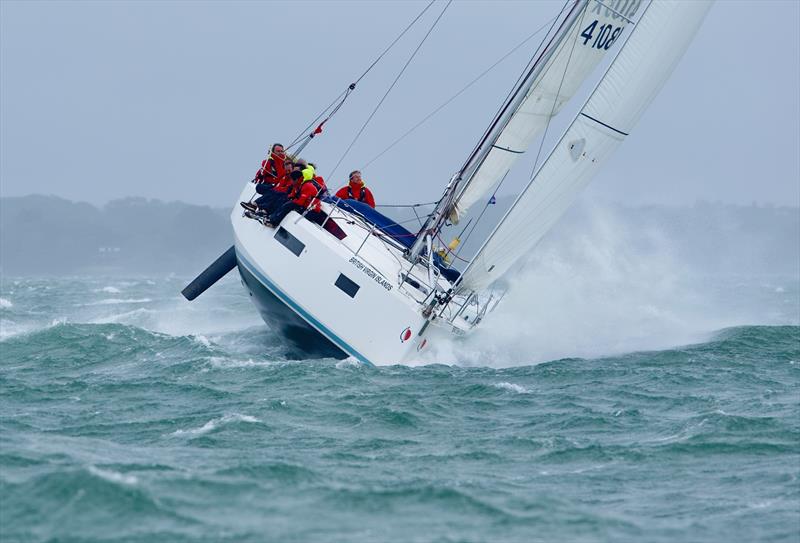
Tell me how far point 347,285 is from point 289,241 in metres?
1.23

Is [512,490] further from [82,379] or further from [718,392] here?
[82,379]

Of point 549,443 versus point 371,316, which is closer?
point 549,443

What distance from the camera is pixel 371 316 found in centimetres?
1473

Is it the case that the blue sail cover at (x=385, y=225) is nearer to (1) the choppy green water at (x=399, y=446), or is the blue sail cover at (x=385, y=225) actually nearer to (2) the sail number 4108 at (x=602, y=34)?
(1) the choppy green water at (x=399, y=446)

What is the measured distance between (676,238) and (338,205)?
93043mm

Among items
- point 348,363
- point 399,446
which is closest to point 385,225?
point 348,363

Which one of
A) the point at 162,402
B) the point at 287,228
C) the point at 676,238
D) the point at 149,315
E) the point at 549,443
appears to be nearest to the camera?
the point at 549,443

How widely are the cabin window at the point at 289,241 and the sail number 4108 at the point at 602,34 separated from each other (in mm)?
4904

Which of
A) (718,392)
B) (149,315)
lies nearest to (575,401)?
(718,392)

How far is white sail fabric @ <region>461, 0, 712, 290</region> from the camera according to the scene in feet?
47.2

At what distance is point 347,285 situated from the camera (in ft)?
48.6

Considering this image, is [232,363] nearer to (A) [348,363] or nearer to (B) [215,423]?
(A) [348,363]

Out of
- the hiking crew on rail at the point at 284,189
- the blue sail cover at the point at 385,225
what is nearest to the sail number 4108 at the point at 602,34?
the blue sail cover at the point at 385,225

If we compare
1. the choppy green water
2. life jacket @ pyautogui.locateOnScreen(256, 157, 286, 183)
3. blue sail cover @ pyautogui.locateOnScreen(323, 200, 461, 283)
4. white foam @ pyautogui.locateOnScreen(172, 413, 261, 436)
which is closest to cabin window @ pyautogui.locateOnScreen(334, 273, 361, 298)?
the choppy green water
